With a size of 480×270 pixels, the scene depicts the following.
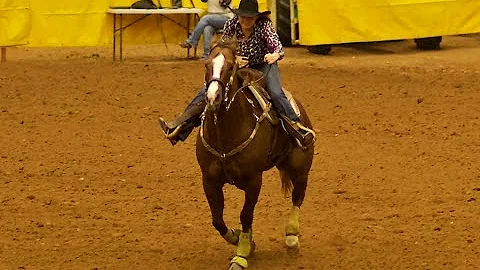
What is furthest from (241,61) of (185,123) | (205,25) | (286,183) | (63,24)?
(63,24)

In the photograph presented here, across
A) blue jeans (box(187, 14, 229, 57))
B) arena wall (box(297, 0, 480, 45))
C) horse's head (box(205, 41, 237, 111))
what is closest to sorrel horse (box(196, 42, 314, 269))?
horse's head (box(205, 41, 237, 111))

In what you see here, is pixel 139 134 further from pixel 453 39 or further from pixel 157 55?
pixel 453 39

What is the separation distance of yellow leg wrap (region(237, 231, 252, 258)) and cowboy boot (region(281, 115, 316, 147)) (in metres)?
0.82

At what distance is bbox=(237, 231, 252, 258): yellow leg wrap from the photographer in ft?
24.6

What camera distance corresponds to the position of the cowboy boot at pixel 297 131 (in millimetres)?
7781

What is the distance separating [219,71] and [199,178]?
12.6 feet

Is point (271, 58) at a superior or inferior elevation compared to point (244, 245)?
superior

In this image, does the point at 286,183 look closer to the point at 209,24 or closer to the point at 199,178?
the point at 199,178

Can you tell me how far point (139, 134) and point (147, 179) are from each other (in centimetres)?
224

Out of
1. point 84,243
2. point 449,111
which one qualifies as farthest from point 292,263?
point 449,111

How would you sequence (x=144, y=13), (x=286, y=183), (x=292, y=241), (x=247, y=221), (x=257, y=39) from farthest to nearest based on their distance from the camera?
(x=144, y=13) → (x=286, y=183) → (x=292, y=241) → (x=257, y=39) → (x=247, y=221)

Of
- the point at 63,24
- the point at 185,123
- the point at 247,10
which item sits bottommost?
the point at 63,24

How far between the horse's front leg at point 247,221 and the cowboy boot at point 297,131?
21.6 inches

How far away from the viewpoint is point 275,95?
7.76 metres
